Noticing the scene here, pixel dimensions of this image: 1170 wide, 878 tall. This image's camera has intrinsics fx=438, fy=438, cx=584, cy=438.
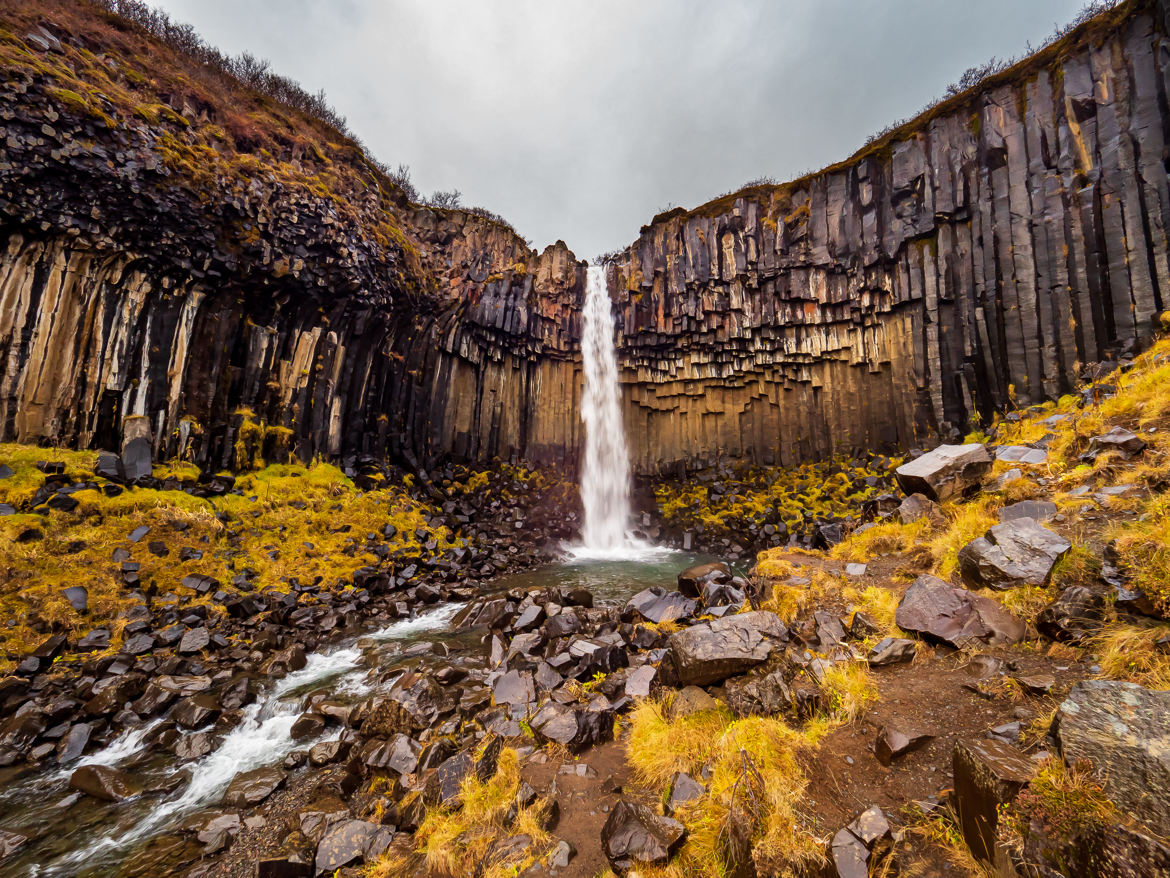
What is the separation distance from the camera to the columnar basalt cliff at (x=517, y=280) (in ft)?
39.0

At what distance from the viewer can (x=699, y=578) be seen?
352 inches

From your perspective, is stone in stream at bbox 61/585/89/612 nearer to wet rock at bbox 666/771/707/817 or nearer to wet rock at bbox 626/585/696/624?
wet rock at bbox 626/585/696/624

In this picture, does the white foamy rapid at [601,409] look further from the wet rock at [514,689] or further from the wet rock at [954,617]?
the wet rock at [954,617]

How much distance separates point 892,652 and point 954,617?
71 centimetres

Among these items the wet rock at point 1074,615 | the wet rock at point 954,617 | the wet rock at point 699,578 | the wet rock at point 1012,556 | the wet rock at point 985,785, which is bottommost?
the wet rock at point 699,578

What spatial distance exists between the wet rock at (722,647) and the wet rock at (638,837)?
1710 mm

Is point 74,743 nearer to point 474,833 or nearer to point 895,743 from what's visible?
point 474,833

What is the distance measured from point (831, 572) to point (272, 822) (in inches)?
305

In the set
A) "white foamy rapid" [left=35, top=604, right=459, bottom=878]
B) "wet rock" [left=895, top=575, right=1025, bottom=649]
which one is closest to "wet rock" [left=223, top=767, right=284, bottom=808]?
"white foamy rapid" [left=35, top=604, right=459, bottom=878]

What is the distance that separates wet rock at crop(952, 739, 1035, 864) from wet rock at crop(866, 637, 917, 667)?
1.62 meters

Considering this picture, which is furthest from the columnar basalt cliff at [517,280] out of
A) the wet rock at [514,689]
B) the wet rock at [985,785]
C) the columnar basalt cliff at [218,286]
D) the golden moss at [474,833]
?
the wet rock at [985,785]

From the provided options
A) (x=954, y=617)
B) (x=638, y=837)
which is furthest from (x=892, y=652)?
(x=638, y=837)

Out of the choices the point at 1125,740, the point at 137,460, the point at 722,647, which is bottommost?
the point at 722,647

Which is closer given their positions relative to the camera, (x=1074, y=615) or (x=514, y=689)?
(x=1074, y=615)
